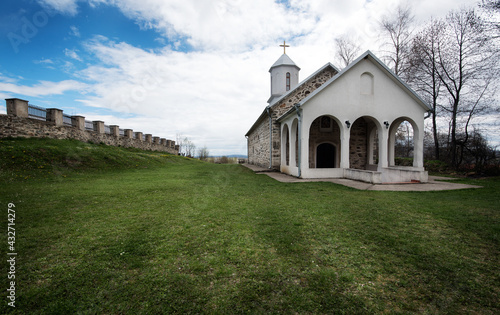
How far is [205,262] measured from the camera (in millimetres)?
2689

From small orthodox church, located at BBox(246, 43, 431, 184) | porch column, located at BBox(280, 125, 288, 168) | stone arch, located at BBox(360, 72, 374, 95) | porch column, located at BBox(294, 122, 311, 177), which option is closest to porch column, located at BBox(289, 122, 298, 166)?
small orthodox church, located at BBox(246, 43, 431, 184)

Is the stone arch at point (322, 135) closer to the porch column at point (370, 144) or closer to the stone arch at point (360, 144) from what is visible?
the stone arch at point (360, 144)

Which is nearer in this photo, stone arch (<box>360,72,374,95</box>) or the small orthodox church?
the small orthodox church

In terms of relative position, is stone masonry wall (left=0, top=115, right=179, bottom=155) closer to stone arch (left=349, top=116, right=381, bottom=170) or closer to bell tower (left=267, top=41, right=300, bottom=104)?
bell tower (left=267, top=41, right=300, bottom=104)

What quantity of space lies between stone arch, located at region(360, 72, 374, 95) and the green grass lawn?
7287 mm

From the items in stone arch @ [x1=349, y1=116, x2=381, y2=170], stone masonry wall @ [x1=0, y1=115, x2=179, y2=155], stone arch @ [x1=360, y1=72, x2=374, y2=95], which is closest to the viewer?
stone arch @ [x1=360, y1=72, x2=374, y2=95]

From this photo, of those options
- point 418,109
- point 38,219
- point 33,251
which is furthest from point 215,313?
point 418,109

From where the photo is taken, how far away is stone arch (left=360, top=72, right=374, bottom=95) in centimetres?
1131

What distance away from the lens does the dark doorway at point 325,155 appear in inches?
578

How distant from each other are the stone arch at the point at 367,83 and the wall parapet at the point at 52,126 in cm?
1904

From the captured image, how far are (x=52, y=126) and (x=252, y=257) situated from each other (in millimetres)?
18077

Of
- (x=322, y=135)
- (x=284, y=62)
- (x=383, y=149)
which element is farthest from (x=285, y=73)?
(x=383, y=149)

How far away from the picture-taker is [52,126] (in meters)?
14.8

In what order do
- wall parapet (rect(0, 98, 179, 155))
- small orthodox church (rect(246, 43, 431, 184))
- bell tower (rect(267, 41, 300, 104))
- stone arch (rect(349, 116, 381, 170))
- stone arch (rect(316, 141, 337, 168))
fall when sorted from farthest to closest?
bell tower (rect(267, 41, 300, 104)), stone arch (rect(349, 116, 381, 170)), stone arch (rect(316, 141, 337, 168)), wall parapet (rect(0, 98, 179, 155)), small orthodox church (rect(246, 43, 431, 184))
